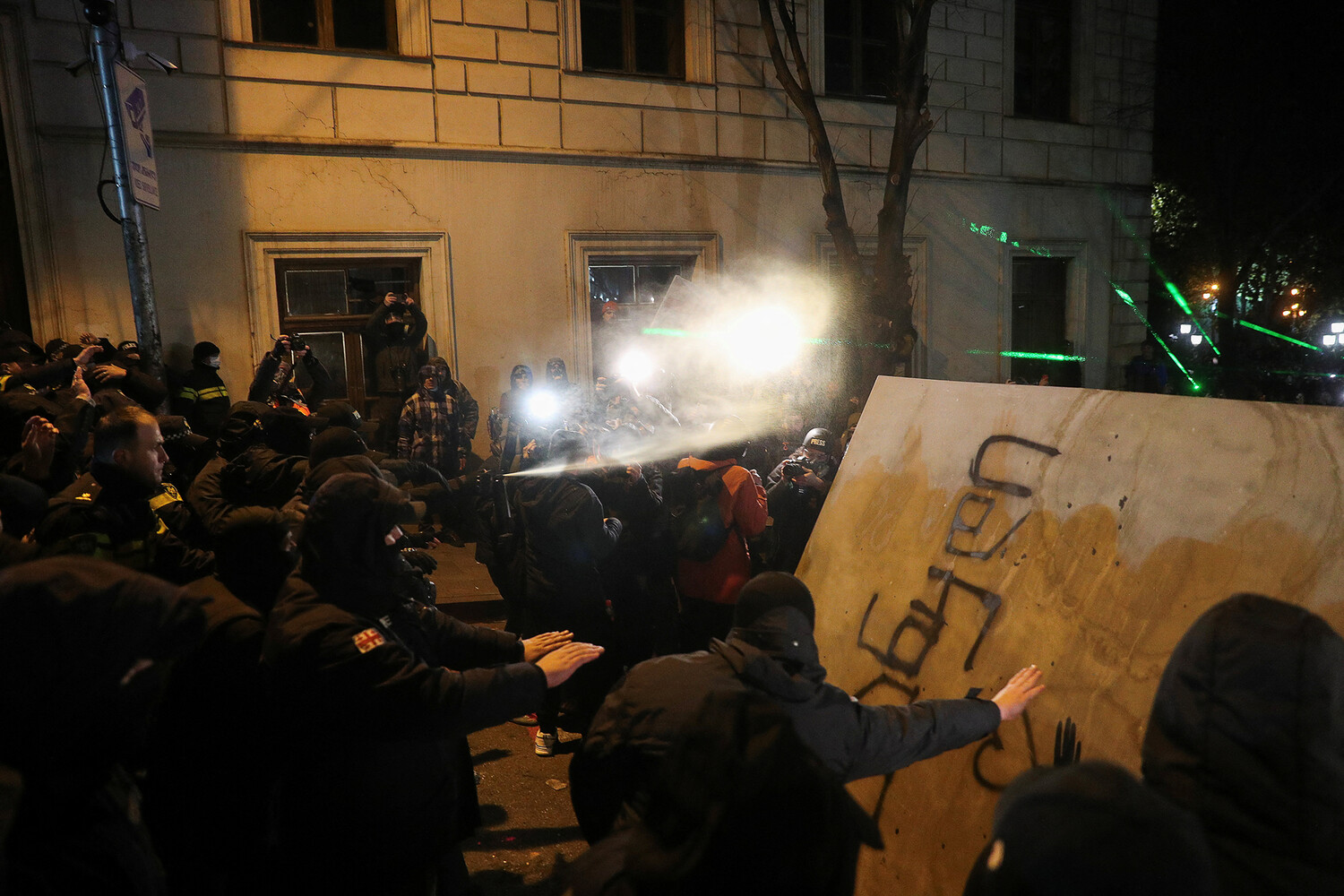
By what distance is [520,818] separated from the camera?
3.85m

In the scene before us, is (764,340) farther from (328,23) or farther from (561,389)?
(328,23)

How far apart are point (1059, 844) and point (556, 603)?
3506mm

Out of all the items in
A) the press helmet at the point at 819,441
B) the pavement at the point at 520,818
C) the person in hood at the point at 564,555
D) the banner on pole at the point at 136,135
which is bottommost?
the pavement at the point at 520,818

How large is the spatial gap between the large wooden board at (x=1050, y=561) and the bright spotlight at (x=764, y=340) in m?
7.18

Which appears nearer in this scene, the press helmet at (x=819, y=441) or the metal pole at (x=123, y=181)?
the press helmet at (x=819, y=441)

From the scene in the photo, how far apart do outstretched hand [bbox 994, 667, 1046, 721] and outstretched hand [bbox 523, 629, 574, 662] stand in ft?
4.02

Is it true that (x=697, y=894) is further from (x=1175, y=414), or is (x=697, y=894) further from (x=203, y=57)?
(x=203, y=57)

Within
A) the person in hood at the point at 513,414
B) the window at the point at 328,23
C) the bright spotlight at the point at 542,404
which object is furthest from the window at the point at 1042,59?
the window at the point at 328,23

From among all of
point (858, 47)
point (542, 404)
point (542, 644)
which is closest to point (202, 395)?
point (542, 404)

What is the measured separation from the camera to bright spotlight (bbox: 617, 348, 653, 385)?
1018cm

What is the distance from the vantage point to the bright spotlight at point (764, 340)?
1023cm

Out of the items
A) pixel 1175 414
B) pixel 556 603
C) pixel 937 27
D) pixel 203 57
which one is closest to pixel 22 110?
pixel 203 57

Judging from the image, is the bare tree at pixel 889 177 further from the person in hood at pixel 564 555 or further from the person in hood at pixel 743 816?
the person in hood at pixel 743 816

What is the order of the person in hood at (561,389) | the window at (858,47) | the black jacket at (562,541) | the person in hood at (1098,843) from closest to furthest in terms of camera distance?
the person in hood at (1098,843) → the black jacket at (562,541) → the person in hood at (561,389) → the window at (858,47)
